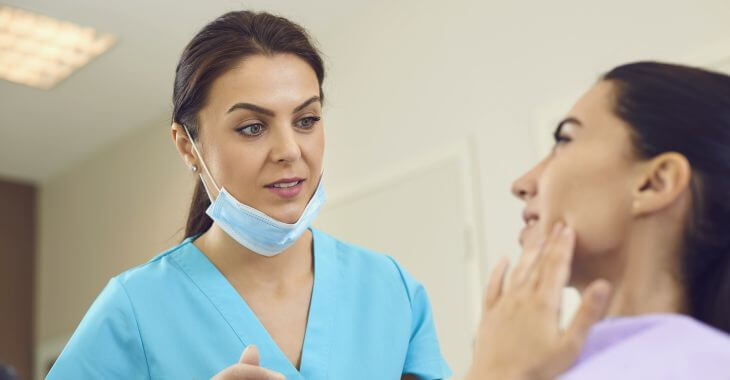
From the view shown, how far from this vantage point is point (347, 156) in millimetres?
3246

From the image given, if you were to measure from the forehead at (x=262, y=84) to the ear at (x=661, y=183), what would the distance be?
0.68 metres

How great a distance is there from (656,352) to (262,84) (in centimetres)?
85

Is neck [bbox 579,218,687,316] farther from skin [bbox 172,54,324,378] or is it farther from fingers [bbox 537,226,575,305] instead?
skin [bbox 172,54,324,378]

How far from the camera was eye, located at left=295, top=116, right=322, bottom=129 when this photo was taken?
1.50m

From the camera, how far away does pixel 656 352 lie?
79cm

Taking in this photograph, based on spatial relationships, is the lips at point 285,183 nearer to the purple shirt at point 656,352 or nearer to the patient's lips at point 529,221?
the patient's lips at point 529,221

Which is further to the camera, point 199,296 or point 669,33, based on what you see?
point 669,33

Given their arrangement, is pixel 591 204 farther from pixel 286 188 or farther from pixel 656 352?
pixel 286 188

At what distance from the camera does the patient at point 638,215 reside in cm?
87

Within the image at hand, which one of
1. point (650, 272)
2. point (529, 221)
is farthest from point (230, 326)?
point (650, 272)

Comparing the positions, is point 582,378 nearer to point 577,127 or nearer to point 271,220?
point 577,127

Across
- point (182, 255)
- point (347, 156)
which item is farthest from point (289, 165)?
point (347, 156)

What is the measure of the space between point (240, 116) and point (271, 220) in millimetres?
176

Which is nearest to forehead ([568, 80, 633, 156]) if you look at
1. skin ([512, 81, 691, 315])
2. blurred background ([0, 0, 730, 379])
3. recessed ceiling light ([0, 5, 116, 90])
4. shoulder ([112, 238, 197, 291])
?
skin ([512, 81, 691, 315])
